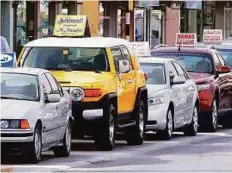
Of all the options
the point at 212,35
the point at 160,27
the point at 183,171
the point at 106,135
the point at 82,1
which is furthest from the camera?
the point at 160,27

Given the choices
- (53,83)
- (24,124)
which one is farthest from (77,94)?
(24,124)

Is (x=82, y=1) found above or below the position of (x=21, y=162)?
above

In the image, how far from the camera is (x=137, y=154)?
17641mm

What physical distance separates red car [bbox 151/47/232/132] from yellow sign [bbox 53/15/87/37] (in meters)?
3.04

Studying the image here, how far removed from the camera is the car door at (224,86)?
24191 mm

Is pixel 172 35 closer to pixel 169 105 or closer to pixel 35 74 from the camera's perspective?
pixel 169 105

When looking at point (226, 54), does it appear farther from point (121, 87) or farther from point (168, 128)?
point (121, 87)

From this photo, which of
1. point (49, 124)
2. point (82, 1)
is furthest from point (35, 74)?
point (82, 1)

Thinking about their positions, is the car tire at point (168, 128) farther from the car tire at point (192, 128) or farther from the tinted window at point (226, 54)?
the tinted window at point (226, 54)

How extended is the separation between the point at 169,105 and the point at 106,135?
3.40m

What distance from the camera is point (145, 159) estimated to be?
54.4 ft

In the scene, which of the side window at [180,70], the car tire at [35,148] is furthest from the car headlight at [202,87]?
the car tire at [35,148]

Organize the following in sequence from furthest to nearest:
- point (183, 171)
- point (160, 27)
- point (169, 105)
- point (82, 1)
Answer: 1. point (160, 27)
2. point (82, 1)
3. point (169, 105)
4. point (183, 171)

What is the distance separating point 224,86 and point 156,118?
183 inches
